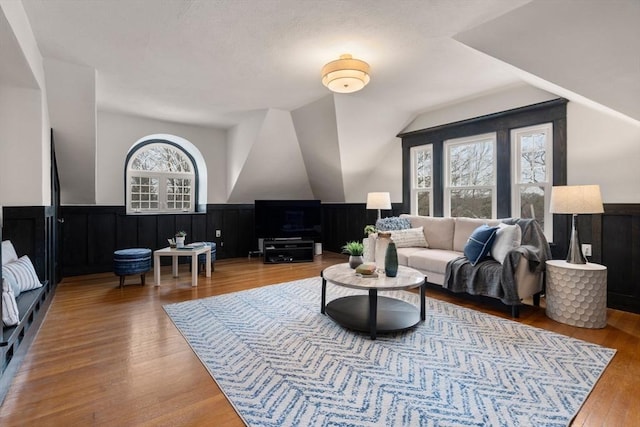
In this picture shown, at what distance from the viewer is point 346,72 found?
2.82 metres

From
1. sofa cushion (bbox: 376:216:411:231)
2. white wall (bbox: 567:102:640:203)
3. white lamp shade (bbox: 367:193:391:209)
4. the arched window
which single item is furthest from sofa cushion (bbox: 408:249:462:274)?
the arched window

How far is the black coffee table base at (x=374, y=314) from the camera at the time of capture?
95.1 inches

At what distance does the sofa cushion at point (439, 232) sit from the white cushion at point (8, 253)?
440 centimetres

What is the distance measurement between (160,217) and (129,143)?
4.17 ft

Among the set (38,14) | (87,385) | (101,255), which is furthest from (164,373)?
(101,255)

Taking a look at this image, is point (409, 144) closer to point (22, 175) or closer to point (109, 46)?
point (109, 46)

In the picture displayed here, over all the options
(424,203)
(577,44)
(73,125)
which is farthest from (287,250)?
(577,44)

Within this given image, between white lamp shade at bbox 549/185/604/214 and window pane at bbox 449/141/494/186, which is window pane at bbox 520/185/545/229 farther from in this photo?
white lamp shade at bbox 549/185/604/214

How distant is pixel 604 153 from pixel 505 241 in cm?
137

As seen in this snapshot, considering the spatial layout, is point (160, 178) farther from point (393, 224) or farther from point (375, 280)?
point (375, 280)

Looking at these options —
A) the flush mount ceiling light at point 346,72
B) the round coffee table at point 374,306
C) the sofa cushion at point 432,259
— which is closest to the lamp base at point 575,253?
the sofa cushion at point 432,259

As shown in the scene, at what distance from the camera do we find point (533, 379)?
1.88 meters

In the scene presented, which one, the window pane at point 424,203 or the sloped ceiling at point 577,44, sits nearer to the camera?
the sloped ceiling at point 577,44

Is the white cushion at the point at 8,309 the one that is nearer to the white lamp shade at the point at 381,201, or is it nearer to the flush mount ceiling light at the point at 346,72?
the flush mount ceiling light at the point at 346,72
